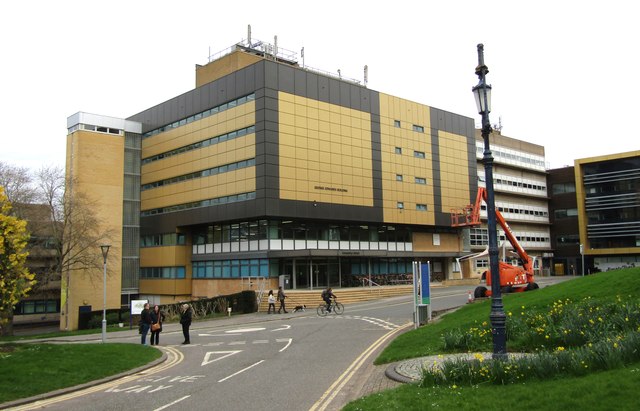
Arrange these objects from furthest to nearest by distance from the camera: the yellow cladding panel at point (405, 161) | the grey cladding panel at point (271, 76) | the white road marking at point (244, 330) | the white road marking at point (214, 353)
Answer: the yellow cladding panel at point (405, 161), the grey cladding panel at point (271, 76), the white road marking at point (244, 330), the white road marking at point (214, 353)

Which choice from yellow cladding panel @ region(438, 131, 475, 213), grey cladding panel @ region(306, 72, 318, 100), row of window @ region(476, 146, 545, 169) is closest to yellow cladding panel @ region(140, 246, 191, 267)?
grey cladding panel @ region(306, 72, 318, 100)

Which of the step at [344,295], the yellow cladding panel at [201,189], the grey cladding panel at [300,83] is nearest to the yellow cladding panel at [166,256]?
the yellow cladding panel at [201,189]

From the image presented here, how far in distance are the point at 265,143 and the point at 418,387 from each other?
118 feet

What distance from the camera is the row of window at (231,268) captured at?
148ft

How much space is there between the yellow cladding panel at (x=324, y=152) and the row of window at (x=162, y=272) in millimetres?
16427

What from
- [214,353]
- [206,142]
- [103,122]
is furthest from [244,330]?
[103,122]

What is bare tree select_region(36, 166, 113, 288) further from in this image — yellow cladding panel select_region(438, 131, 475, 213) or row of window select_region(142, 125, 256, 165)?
yellow cladding panel select_region(438, 131, 475, 213)

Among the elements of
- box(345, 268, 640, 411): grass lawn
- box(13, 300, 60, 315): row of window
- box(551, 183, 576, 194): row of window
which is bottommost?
box(13, 300, 60, 315): row of window

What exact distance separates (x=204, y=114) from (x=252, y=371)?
133ft

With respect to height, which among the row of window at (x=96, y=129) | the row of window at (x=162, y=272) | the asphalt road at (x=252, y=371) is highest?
the row of window at (x=96, y=129)

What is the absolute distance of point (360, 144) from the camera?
50.9 metres

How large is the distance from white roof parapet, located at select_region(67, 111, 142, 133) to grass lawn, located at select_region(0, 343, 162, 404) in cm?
4343

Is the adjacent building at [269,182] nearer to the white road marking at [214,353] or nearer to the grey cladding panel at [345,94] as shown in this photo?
the grey cladding panel at [345,94]

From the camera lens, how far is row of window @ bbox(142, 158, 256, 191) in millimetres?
45725
